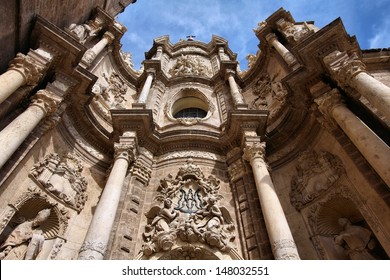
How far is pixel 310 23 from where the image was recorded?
14.6 m

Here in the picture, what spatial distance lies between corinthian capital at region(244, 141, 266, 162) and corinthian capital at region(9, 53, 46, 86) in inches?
264

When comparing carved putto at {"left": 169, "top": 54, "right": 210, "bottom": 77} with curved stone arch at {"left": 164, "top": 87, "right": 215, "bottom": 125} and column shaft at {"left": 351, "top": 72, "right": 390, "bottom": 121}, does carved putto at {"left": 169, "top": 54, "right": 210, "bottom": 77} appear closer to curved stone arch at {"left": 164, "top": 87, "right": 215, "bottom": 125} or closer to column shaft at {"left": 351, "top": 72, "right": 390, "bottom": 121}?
curved stone arch at {"left": 164, "top": 87, "right": 215, "bottom": 125}

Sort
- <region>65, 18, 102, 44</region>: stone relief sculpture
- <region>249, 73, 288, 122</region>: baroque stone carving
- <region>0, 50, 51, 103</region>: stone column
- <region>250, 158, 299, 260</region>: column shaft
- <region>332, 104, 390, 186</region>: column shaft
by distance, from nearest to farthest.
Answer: <region>332, 104, 390, 186</region>: column shaft < <region>250, 158, 299, 260</region>: column shaft < <region>0, 50, 51, 103</region>: stone column < <region>65, 18, 102, 44</region>: stone relief sculpture < <region>249, 73, 288, 122</region>: baroque stone carving

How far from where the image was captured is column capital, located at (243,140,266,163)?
9.38 m

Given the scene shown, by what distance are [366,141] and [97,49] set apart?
12.1m

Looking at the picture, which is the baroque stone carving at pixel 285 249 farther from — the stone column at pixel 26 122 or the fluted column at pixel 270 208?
the stone column at pixel 26 122

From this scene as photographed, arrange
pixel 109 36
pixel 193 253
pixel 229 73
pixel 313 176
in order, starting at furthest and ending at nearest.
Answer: pixel 229 73
pixel 109 36
pixel 313 176
pixel 193 253

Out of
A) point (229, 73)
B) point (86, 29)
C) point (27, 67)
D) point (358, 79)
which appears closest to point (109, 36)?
point (86, 29)

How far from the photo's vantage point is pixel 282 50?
13.7 meters

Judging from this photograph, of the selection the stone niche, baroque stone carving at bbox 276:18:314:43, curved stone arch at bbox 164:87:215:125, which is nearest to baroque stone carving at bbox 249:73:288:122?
baroque stone carving at bbox 276:18:314:43

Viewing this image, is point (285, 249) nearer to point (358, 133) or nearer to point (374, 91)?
point (358, 133)

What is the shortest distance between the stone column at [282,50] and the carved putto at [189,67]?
443cm

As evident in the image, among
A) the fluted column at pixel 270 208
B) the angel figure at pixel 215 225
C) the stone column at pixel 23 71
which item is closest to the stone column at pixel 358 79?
the fluted column at pixel 270 208

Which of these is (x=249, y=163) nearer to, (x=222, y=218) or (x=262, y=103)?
(x=222, y=218)
